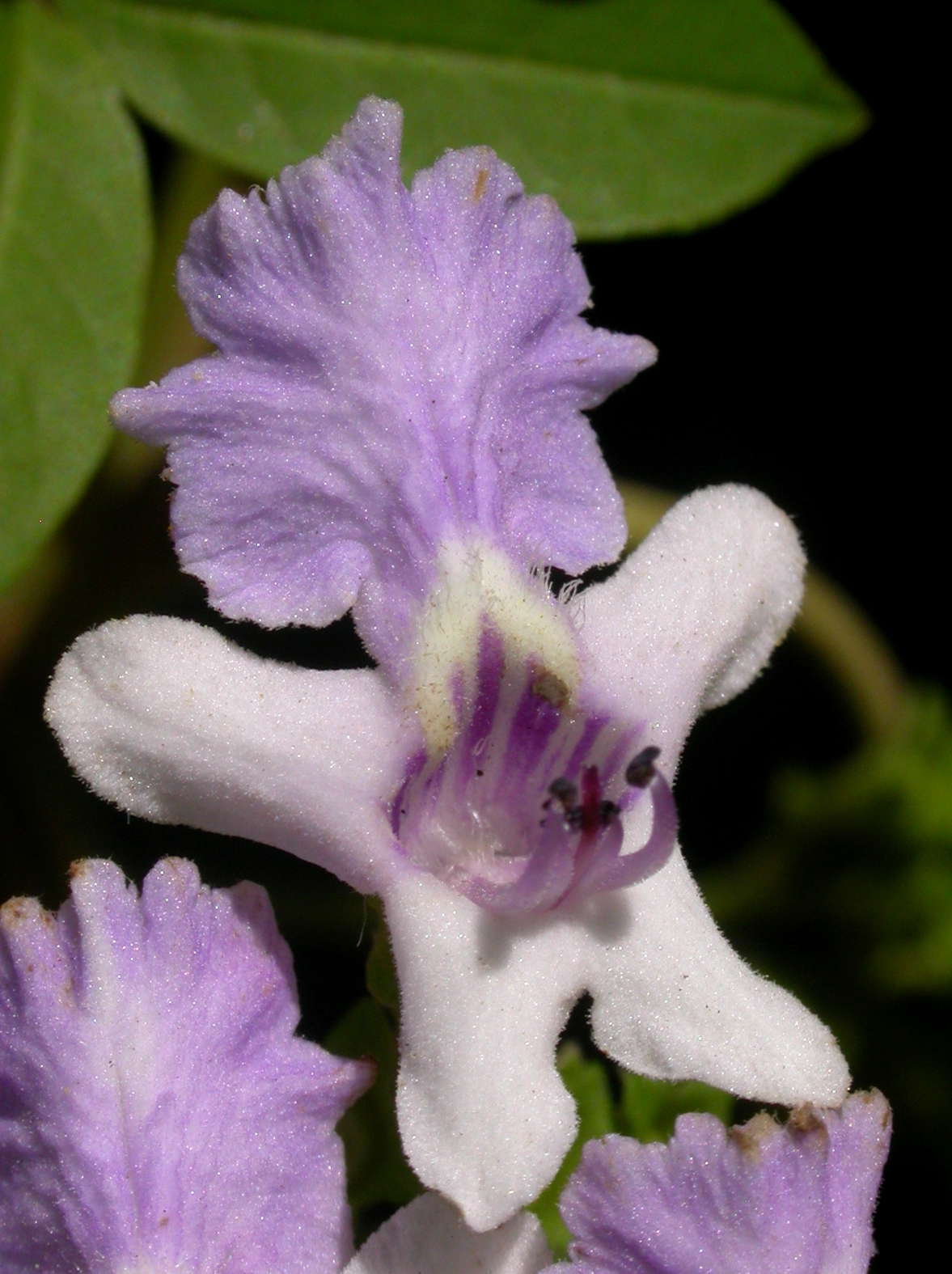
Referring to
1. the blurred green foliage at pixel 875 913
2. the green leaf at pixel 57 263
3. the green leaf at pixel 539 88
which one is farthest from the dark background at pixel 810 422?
the green leaf at pixel 57 263

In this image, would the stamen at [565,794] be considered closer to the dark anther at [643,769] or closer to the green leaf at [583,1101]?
the dark anther at [643,769]

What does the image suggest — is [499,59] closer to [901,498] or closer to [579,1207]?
[579,1207]

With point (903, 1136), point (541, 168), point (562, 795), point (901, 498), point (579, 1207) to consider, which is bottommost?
point (903, 1136)

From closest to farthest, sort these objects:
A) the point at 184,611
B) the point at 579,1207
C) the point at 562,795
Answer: the point at 579,1207
the point at 562,795
the point at 184,611

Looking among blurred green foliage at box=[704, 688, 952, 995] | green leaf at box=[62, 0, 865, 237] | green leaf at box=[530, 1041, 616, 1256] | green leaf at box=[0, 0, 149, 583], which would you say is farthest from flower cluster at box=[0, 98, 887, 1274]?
blurred green foliage at box=[704, 688, 952, 995]

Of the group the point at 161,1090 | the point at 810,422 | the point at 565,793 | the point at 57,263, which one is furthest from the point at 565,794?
the point at 810,422


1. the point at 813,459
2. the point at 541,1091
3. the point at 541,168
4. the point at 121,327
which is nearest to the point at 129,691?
the point at 541,1091
